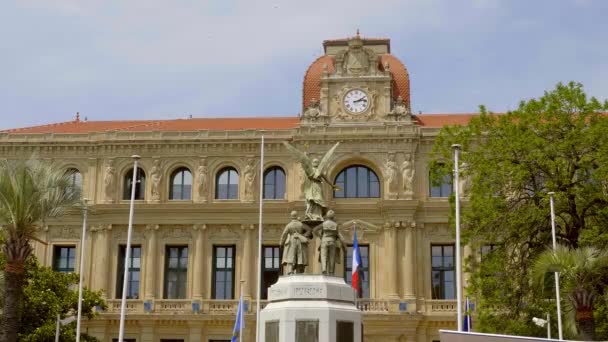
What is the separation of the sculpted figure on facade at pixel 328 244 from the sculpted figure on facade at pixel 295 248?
45 centimetres

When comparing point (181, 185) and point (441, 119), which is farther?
point (441, 119)

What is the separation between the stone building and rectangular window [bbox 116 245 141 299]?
0.08m

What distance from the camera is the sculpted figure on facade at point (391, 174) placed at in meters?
50.9

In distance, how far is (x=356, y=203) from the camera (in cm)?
5166

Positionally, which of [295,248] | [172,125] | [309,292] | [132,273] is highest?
[172,125]

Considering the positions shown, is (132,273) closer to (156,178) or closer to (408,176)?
(156,178)

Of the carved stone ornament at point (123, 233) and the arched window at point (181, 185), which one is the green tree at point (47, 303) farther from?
the arched window at point (181, 185)

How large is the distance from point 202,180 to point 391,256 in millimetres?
12167

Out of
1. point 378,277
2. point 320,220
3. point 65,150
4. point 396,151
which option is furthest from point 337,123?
point 320,220

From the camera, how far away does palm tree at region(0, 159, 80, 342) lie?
1085 inches

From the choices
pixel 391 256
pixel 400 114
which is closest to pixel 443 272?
pixel 391 256

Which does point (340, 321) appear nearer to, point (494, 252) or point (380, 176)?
point (494, 252)

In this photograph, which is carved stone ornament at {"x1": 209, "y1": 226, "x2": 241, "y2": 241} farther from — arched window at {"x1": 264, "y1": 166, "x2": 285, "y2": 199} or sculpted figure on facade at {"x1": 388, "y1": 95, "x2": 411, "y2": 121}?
sculpted figure on facade at {"x1": 388, "y1": 95, "x2": 411, "y2": 121}

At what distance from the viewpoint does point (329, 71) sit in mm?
54219
